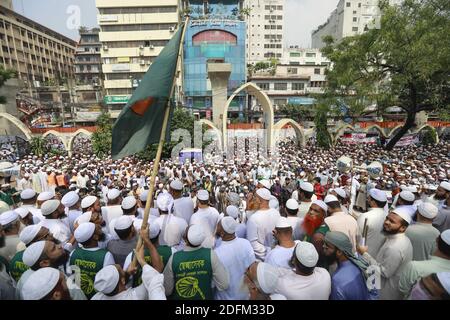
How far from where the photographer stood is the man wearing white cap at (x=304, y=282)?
1.94 meters

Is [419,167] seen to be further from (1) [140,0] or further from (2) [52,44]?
(2) [52,44]

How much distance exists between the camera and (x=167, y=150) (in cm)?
1488

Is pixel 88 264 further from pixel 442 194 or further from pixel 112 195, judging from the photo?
pixel 442 194

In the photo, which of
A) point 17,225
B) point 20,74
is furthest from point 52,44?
point 17,225

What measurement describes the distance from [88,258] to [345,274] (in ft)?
7.14

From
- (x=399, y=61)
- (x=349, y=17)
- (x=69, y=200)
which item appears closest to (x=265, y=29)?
(x=349, y=17)

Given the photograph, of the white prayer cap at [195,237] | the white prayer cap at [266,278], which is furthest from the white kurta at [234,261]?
the white prayer cap at [266,278]

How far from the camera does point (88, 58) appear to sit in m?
54.2

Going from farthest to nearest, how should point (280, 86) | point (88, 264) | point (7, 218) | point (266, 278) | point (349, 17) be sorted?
point (349, 17)
point (280, 86)
point (7, 218)
point (88, 264)
point (266, 278)

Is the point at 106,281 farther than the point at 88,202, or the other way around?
the point at 88,202

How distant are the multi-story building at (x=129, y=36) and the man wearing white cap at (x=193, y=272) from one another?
120ft

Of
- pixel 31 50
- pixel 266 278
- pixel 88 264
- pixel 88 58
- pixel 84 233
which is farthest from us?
pixel 88 58

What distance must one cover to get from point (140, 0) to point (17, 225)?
134ft

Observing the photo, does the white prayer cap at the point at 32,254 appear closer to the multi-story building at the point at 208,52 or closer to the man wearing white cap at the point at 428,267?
the man wearing white cap at the point at 428,267
